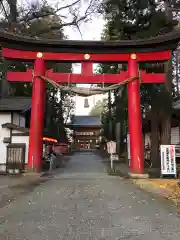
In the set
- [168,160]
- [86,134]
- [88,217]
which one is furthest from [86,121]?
[88,217]

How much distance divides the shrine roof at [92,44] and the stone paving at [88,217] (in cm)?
858

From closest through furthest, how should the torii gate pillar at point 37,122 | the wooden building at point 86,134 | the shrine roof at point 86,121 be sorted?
the torii gate pillar at point 37,122, the wooden building at point 86,134, the shrine roof at point 86,121

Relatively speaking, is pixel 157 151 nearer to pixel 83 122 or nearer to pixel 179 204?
pixel 179 204

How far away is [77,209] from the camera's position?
7.18m

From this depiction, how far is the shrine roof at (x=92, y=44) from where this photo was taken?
15213mm

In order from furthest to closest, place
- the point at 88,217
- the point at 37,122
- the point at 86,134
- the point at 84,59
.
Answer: the point at 86,134, the point at 84,59, the point at 37,122, the point at 88,217

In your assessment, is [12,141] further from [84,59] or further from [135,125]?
[135,125]

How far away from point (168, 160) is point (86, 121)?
181 ft

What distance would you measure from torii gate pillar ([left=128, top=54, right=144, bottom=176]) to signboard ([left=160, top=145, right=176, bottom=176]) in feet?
3.29

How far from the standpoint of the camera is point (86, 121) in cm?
6944

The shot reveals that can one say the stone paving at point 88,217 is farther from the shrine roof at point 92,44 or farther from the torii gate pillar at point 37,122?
the shrine roof at point 92,44

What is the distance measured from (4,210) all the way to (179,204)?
446 centimetres

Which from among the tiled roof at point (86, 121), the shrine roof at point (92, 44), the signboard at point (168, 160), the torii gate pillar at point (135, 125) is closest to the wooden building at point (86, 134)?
the tiled roof at point (86, 121)

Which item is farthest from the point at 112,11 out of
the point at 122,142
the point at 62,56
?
the point at 122,142
